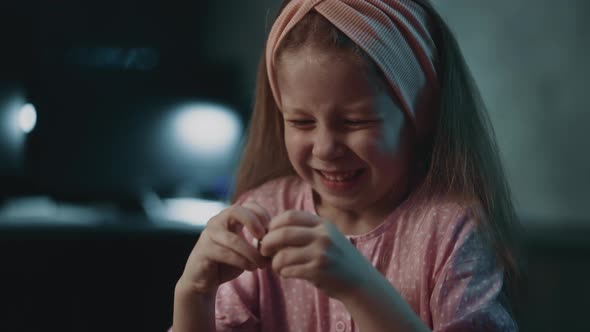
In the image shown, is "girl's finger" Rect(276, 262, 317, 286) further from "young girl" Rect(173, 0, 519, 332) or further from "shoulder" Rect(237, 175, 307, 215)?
"shoulder" Rect(237, 175, 307, 215)

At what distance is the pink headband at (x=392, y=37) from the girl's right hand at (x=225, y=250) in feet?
0.66

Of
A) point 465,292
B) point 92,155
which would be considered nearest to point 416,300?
point 465,292

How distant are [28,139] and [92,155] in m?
0.19

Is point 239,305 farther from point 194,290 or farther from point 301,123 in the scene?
point 301,123

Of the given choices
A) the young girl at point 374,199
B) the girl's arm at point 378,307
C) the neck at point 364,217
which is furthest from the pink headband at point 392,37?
the girl's arm at point 378,307

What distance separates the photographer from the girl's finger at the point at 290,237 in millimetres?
578

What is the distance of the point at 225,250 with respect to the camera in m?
0.63

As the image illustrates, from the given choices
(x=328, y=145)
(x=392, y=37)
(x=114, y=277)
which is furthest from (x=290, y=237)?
(x=114, y=277)

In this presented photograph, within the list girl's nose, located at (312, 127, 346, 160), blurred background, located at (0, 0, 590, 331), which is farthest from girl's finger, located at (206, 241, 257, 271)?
blurred background, located at (0, 0, 590, 331)

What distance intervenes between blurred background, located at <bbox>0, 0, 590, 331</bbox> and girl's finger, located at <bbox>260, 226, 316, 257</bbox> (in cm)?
93

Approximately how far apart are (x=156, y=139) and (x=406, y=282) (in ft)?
4.00

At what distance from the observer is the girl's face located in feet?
2.26

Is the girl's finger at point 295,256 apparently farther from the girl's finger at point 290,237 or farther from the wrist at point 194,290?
the wrist at point 194,290

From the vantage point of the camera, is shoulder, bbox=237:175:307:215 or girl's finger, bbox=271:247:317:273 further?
shoulder, bbox=237:175:307:215
